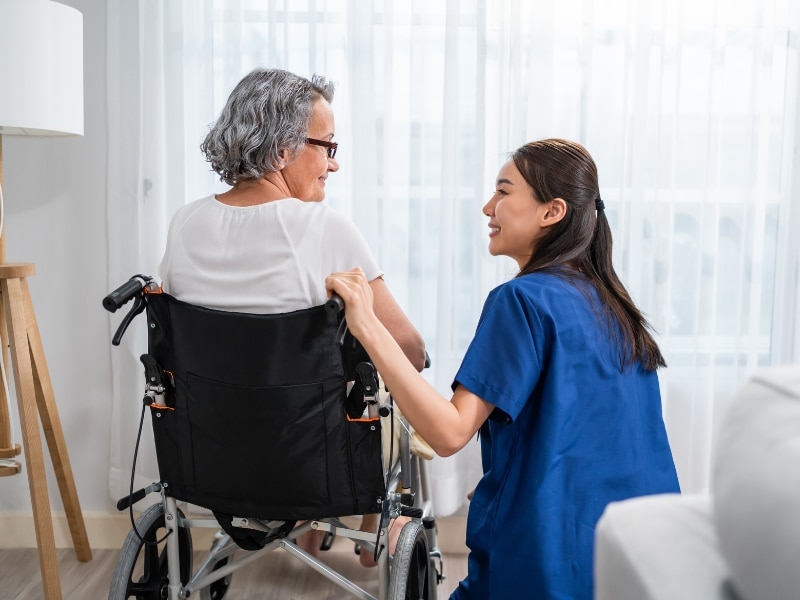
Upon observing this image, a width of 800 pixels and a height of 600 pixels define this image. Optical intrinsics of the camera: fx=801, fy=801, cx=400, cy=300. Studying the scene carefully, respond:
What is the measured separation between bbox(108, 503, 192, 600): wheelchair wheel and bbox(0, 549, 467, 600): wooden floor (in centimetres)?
47

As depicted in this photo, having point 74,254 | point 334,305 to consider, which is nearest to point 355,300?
point 334,305

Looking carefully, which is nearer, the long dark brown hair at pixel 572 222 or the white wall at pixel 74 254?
the long dark brown hair at pixel 572 222

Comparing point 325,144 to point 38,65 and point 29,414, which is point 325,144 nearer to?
point 38,65

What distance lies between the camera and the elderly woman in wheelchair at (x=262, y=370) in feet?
4.67

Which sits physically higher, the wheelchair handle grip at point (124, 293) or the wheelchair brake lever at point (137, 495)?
the wheelchair handle grip at point (124, 293)

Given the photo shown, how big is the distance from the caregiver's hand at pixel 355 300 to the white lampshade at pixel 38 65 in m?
1.09

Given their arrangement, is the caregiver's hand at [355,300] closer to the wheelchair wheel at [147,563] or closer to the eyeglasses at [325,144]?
the eyeglasses at [325,144]

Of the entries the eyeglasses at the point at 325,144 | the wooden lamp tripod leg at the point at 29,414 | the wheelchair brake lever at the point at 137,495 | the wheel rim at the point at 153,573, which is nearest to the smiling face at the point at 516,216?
the eyeglasses at the point at 325,144

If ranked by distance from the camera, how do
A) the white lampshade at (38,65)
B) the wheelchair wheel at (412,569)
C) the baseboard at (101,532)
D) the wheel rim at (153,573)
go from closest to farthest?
the wheelchair wheel at (412,569) < the wheel rim at (153,573) < the white lampshade at (38,65) < the baseboard at (101,532)

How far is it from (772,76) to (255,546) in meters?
1.98

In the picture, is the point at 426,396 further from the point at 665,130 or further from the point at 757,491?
the point at 665,130

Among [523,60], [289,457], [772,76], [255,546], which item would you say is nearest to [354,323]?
[289,457]

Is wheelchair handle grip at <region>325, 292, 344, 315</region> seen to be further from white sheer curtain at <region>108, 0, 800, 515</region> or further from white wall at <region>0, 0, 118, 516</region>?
white wall at <region>0, 0, 118, 516</region>

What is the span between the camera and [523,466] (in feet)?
4.39
